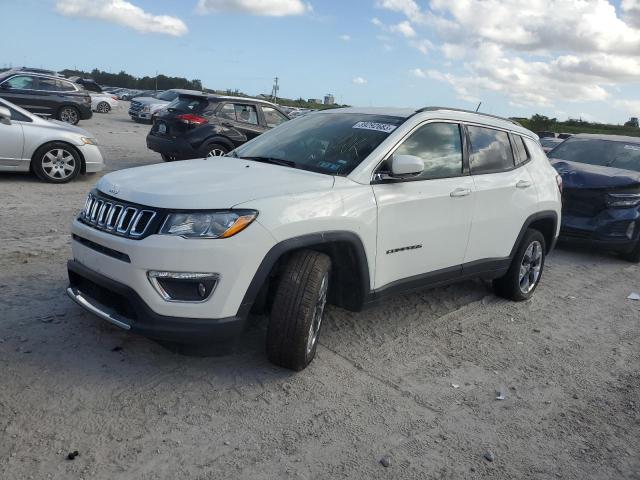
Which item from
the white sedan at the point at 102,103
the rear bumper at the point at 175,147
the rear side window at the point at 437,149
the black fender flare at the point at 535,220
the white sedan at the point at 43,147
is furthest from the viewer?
the white sedan at the point at 102,103

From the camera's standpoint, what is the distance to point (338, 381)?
3803mm

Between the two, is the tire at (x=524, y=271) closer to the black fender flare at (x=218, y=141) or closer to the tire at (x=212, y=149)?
the tire at (x=212, y=149)

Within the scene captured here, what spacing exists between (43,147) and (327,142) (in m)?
6.64

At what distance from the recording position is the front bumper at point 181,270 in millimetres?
3275

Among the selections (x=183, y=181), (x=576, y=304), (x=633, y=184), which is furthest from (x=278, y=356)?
(x=633, y=184)

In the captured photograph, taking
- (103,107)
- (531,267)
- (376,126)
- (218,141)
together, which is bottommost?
(103,107)

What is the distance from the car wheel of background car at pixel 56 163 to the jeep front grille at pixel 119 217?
6.33 meters

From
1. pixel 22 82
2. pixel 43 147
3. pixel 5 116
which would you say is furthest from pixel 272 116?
pixel 22 82

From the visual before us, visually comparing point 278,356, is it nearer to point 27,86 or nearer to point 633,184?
point 633,184

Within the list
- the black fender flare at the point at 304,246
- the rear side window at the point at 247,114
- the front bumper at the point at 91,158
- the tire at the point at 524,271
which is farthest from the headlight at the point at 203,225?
the rear side window at the point at 247,114

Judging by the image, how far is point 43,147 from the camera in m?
9.40

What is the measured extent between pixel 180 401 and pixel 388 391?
127 cm

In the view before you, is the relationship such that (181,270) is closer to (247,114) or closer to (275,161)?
(275,161)

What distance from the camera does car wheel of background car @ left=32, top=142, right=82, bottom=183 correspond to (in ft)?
30.9
